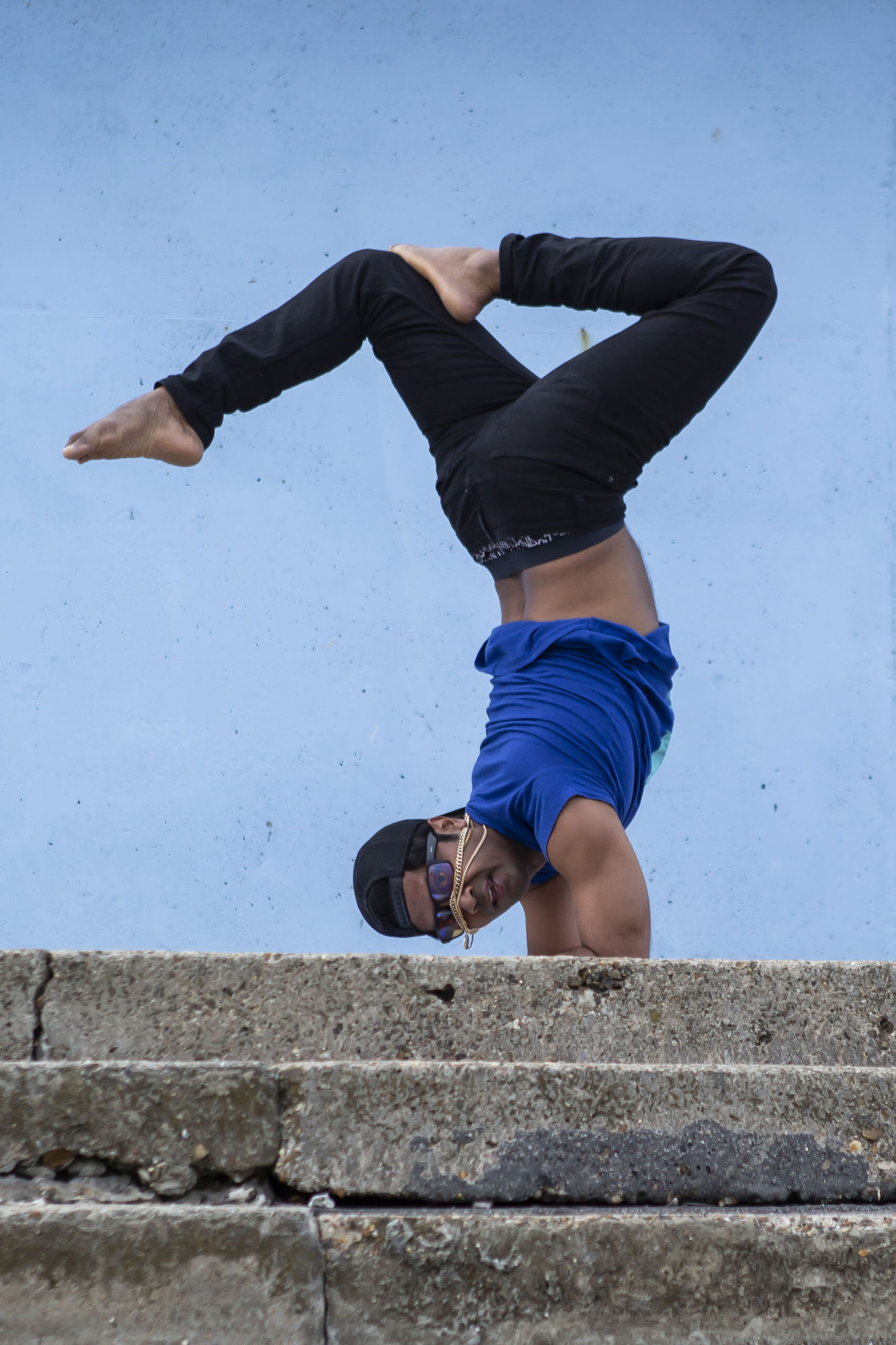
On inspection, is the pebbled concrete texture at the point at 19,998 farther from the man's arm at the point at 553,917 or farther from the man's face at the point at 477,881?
the man's arm at the point at 553,917

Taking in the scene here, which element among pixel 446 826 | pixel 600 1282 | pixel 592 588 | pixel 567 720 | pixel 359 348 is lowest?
pixel 600 1282

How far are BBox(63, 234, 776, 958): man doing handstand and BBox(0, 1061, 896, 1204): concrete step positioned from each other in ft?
1.85

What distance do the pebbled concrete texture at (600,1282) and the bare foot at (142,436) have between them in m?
1.12

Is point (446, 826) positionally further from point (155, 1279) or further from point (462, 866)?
point (155, 1279)

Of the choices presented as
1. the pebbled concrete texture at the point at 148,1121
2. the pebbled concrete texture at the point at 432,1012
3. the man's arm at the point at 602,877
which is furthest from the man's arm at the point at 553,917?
the pebbled concrete texture at the point at 148,1121

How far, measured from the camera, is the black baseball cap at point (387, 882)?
1726 mm

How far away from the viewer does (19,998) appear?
46.7 inches

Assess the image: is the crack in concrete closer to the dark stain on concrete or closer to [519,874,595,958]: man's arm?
the dark stain on concrete

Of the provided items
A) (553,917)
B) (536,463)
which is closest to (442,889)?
(553,917)

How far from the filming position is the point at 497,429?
65.6 inches

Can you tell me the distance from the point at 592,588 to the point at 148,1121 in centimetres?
105

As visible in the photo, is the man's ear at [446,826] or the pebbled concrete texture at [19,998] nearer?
the pebbled concrete texture at [19,998]

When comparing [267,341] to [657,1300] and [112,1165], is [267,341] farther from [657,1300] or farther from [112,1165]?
[657,1300]

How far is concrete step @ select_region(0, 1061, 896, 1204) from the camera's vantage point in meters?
0.90
